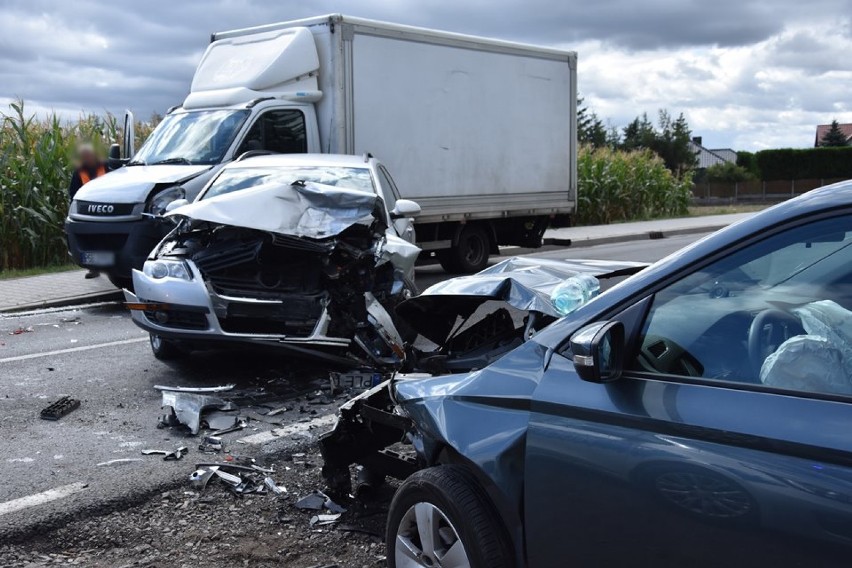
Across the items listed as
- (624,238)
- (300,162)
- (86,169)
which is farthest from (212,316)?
(624,238)

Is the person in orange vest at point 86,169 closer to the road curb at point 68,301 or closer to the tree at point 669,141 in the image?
the road curb at point 68,301

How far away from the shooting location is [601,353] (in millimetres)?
2834

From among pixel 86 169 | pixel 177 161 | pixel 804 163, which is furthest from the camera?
pixel 804 163

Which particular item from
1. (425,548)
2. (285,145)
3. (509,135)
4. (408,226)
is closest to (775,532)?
(425,548)

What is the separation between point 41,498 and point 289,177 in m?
4.74

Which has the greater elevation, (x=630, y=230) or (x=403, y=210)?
(x=403, y=210)

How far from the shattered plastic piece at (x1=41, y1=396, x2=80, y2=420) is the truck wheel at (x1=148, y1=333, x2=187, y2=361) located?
139cm

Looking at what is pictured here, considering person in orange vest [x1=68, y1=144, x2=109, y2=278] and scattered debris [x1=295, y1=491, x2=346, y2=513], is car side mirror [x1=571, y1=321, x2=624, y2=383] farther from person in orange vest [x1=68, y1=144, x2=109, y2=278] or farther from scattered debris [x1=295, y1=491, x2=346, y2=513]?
person in orange vest [x1=68, y1=144, x2=109, y2=278]

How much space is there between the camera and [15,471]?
219 inches

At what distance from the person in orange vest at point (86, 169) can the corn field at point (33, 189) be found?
346mm

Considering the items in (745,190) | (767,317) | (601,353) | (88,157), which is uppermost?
(88,157)

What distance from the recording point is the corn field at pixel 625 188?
26.9 metres

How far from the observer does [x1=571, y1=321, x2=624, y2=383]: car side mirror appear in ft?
9.19

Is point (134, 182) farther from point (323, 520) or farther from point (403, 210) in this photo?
point (323, 520)
